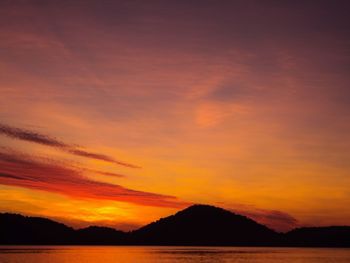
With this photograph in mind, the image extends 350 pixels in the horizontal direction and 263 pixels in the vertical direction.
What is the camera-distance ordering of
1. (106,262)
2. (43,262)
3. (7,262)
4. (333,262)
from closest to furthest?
(7,262) → (43,262) → (106,262) → (333,262)

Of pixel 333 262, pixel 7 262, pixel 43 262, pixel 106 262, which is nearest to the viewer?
pixel 7 262

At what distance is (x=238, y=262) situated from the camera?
472 feet

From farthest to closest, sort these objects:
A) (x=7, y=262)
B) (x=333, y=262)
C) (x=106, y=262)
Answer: (x=333, y=262) < (x=106, y=262) < (x=7, y=262)

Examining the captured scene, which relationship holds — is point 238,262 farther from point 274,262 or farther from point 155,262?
point 155,262

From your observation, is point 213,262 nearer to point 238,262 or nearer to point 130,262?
point 238,262

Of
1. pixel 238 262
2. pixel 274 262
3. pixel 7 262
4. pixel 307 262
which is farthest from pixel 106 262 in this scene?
pixel 307 262

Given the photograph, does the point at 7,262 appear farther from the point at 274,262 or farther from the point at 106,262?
the point at 274,262

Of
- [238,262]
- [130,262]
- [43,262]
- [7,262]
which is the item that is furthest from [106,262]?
[238,262]

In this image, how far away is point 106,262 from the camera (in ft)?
449

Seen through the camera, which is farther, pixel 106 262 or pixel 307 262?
pixel 307 262

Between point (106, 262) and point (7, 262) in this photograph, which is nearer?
point (7, 262)

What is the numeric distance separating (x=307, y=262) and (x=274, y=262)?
10.7m

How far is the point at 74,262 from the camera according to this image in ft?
440

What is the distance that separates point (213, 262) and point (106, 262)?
32295mm
